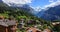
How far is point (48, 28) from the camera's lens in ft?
→ 67.0

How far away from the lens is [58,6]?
20094 mm

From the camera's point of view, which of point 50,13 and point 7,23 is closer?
point 50,13

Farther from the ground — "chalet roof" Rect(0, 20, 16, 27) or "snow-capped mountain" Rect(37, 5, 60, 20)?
"snow-capped mountain" Rect(37, 5, 60, 20)

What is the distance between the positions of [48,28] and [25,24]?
566mm

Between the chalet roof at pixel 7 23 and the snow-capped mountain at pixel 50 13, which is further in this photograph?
the chalet roof at pixel 7 23

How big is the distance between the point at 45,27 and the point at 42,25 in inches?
4.2

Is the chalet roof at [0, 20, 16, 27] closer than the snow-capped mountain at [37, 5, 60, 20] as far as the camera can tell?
No

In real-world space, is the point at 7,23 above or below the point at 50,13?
below

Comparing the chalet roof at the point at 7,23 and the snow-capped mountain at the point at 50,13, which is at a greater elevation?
the snow-capped mountain at the point at 50,13

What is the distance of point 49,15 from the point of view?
20188mm

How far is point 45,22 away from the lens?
20312 mm

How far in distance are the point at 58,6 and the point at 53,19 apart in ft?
1.16

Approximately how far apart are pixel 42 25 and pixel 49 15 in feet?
1.03

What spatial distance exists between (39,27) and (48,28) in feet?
0.77
